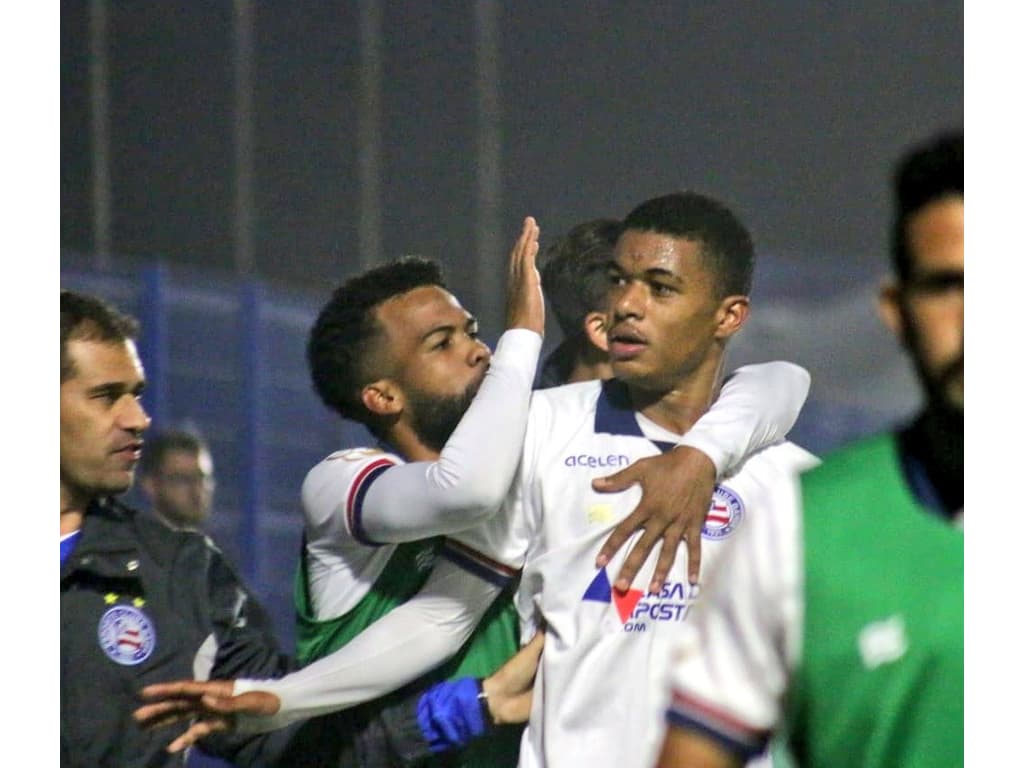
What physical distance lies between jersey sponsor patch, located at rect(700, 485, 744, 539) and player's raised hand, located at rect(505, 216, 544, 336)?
407mm

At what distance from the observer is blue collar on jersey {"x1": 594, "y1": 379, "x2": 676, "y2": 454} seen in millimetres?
2994

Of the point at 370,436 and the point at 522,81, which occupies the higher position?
the point at 522,81

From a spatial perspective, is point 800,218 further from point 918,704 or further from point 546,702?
point 918,704

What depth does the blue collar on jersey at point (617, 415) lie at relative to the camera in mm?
2994

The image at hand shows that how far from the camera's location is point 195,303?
3322 mm

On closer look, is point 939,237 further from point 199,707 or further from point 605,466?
point 199,707

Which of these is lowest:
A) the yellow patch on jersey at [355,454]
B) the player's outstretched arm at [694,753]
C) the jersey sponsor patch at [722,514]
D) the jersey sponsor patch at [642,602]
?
the jersey sponsor patch at [642,602]

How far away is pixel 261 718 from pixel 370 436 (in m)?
0.52

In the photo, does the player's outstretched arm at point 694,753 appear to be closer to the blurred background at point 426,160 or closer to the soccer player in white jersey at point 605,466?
the soccer player in white jersey at point 605,466

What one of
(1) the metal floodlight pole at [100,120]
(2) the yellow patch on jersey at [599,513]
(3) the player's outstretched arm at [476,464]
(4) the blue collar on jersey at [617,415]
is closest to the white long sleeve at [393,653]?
(3) the player's outstretched arm at [476,464]

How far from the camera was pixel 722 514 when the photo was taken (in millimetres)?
2955

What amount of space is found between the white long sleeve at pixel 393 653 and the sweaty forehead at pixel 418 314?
0.40 meters

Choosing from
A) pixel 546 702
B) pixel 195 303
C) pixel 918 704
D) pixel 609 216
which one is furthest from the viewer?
pixel 195 303
